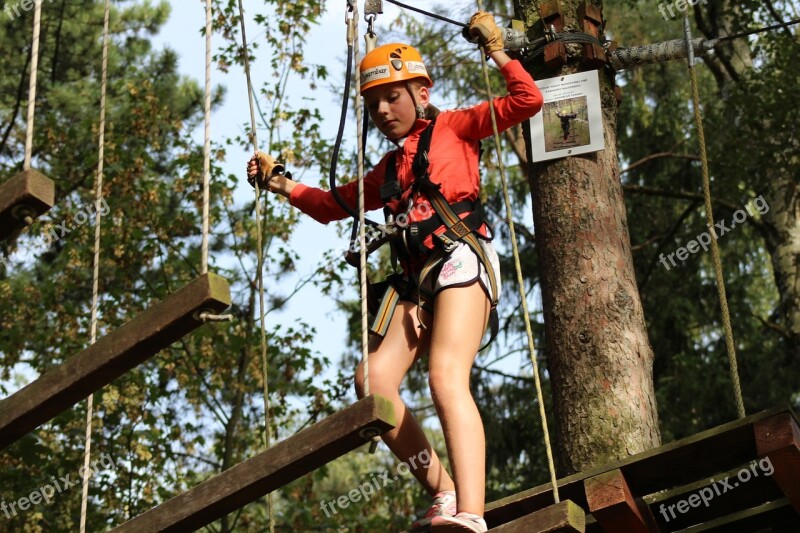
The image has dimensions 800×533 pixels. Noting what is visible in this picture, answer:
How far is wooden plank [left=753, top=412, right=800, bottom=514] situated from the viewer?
3396mm

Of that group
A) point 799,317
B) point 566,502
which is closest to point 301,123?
point 799,317

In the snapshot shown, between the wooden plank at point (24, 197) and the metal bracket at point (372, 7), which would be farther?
the metal bracket at point (372, 7)

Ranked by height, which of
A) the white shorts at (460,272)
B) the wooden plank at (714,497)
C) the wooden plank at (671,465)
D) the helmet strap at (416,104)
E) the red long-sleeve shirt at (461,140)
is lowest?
the wooden plank at (714,497)

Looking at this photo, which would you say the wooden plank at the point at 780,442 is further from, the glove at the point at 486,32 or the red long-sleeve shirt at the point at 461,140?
the glove at the point at 486,32

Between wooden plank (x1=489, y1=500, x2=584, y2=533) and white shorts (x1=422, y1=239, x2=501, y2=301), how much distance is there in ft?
2.70

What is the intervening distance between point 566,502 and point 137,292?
26.4 feet

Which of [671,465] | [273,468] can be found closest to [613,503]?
[671,465]

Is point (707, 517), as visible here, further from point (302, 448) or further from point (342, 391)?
point (342, 391)

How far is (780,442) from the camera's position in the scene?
339cm

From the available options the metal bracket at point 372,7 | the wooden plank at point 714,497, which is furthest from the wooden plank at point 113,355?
the wooden plank at point 714,497

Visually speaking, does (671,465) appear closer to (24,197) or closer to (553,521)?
(553,521)

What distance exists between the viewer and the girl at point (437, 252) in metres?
3.58

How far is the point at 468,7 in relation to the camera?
40.3 ft

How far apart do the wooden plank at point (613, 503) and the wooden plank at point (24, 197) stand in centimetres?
183
